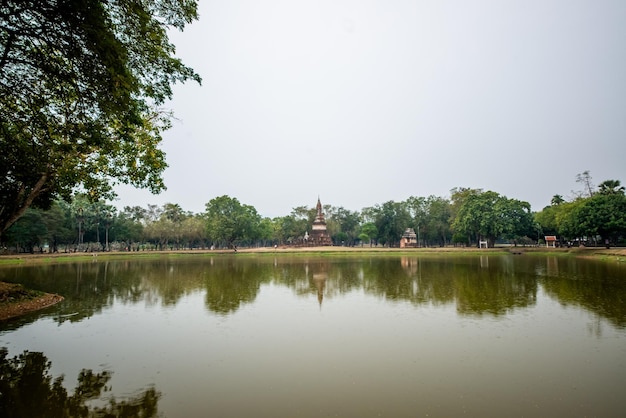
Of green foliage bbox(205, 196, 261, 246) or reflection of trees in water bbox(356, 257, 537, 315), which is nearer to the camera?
reflection of trees in water bbox(356, 257, 537, 315)

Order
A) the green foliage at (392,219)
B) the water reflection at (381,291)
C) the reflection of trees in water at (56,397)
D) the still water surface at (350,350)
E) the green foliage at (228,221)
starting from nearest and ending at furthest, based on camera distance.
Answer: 1. the reflection of trees in water at (56,397)
2. the still water surface at (350,350)
3. the water reflection at (381,291)
4. the green foliage at (228,221)
5. the green foliage at (392,219)

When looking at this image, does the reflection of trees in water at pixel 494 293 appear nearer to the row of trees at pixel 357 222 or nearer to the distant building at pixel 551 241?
the row of trees at pixel 357 222

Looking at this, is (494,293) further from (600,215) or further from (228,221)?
(228,221)

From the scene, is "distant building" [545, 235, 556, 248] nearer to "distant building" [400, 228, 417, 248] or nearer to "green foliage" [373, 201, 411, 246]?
"distant building" [400, 228, 417, 248]

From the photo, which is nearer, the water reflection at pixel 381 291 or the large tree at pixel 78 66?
the large tree at pixel 78 66

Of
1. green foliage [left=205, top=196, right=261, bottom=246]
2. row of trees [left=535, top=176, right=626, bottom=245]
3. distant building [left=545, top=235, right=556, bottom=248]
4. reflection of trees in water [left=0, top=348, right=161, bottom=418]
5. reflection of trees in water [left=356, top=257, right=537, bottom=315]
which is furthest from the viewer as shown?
green foliage [left=205, top=196, right=261, bottom=246]

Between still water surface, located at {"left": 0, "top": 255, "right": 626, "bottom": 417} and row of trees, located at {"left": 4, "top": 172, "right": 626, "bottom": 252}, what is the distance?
1767 inches

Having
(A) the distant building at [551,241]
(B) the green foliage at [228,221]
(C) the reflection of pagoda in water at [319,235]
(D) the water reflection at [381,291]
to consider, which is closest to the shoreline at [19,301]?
(D) the water reflection at [381,291]

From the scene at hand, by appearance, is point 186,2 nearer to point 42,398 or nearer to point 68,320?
point 42,398

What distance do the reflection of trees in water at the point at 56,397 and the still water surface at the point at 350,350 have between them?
21 centimetres

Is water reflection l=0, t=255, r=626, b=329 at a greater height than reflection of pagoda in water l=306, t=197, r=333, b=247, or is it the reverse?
reflection of pagoda in water l=306, t=197, r=333, b=247

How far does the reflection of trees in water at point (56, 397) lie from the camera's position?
589 cm

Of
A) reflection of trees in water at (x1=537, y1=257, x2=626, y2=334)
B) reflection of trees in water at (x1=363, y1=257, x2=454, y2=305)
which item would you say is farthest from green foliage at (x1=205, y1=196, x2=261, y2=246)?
reflection of trees in water at (x1=537, y1=257, x2=626, y2=334)

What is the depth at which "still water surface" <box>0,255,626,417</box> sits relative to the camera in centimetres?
620
